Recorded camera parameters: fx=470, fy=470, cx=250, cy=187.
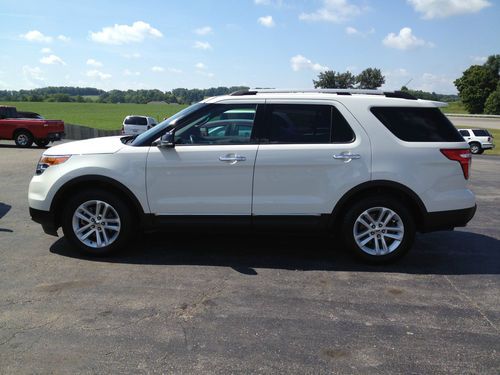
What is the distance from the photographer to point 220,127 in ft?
16.9

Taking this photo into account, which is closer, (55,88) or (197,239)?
(197,239)

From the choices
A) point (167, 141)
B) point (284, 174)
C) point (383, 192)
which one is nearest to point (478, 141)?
point (383, 192)

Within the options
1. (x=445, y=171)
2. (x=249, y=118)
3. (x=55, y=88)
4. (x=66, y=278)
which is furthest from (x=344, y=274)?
(x=55, y=88)

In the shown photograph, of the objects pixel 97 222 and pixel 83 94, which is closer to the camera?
pixel 97 222

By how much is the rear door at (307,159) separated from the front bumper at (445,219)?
855 millimetres

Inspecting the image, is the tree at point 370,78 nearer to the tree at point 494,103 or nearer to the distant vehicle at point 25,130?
the distant vehicle at point 25,130

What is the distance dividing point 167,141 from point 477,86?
116m

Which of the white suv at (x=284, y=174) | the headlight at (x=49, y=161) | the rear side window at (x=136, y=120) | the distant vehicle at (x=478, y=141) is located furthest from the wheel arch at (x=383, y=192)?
the rear side window at (x=136, y=120)

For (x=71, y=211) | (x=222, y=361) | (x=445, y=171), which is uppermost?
(x=445, y=171)

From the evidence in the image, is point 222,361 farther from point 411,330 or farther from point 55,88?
point 55,88

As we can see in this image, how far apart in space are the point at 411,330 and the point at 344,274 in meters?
1.29

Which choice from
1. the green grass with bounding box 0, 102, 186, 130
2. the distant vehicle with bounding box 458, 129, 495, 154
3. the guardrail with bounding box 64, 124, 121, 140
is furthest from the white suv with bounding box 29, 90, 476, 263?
the green grass with bounding box 0, 102, 186, 130

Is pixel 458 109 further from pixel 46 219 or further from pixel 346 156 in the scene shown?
pixel 46 219

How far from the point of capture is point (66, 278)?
4652 millimetres
